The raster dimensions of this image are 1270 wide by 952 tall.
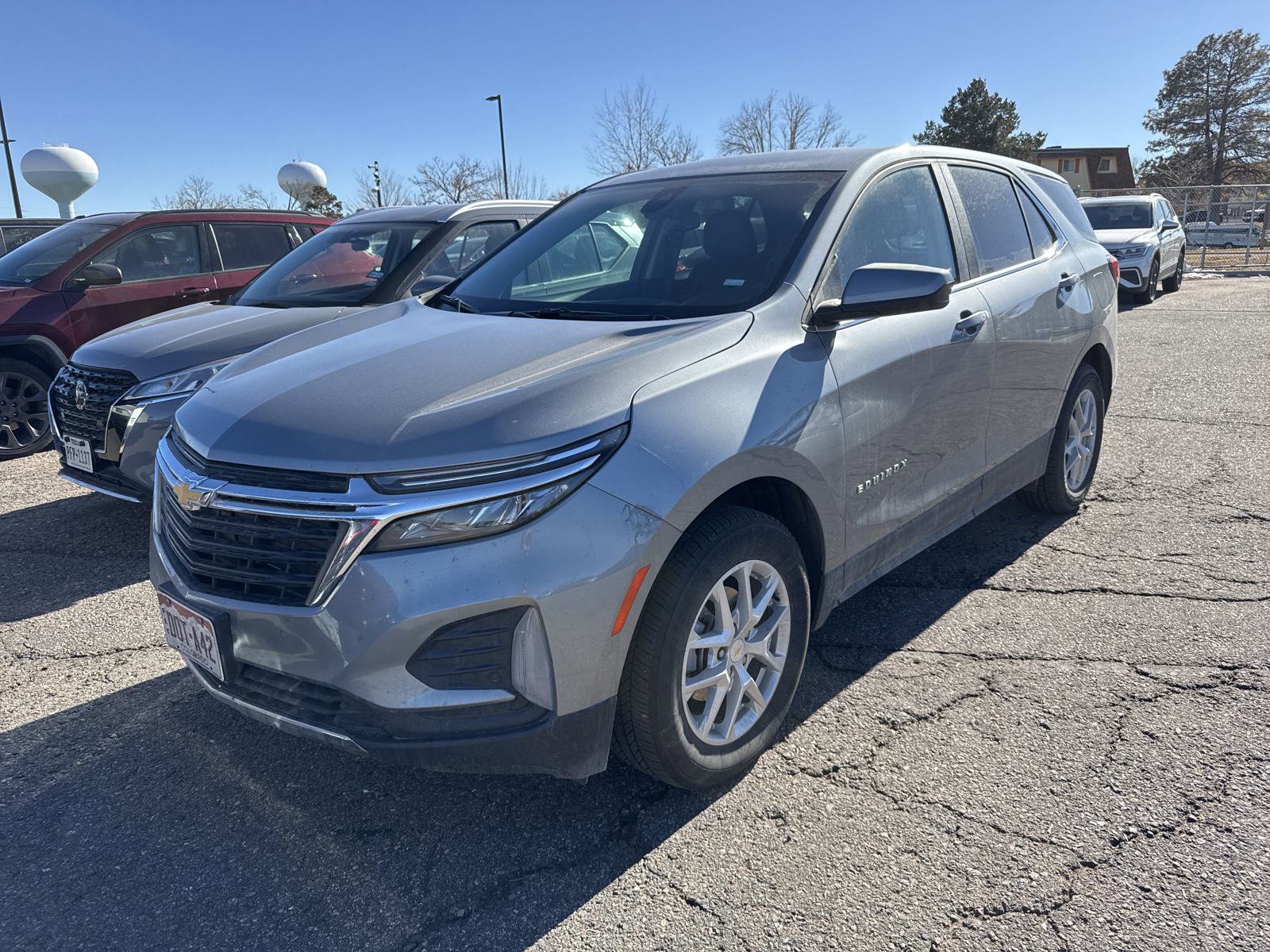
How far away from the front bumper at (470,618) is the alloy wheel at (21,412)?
6.03 metres

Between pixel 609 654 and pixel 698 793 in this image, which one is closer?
pixel 609 654

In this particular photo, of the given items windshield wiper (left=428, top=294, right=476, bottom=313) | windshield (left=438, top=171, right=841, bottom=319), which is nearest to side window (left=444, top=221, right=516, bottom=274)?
windshield (left=438, top=171, right=841, bottom=319)

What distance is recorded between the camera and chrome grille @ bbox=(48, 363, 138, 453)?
493 cm

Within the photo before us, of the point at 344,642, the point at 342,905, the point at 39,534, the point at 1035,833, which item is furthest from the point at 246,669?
the point at 39,534

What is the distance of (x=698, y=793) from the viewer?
9.00 ft

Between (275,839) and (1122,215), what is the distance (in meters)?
17.5

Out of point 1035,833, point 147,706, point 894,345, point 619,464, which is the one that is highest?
point 894,345

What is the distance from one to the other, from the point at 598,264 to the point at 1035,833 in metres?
2.42

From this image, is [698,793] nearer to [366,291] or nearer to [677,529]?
[677,529]

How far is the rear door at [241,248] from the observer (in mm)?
7902

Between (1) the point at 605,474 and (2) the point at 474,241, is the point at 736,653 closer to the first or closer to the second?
(1) the point at 605,474

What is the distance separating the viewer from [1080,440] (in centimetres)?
491

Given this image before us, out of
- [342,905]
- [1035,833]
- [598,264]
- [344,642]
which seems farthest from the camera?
[598,264]

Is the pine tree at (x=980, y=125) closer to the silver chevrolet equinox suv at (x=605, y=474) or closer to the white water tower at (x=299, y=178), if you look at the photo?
the white water tower at (x=299, y=178)
